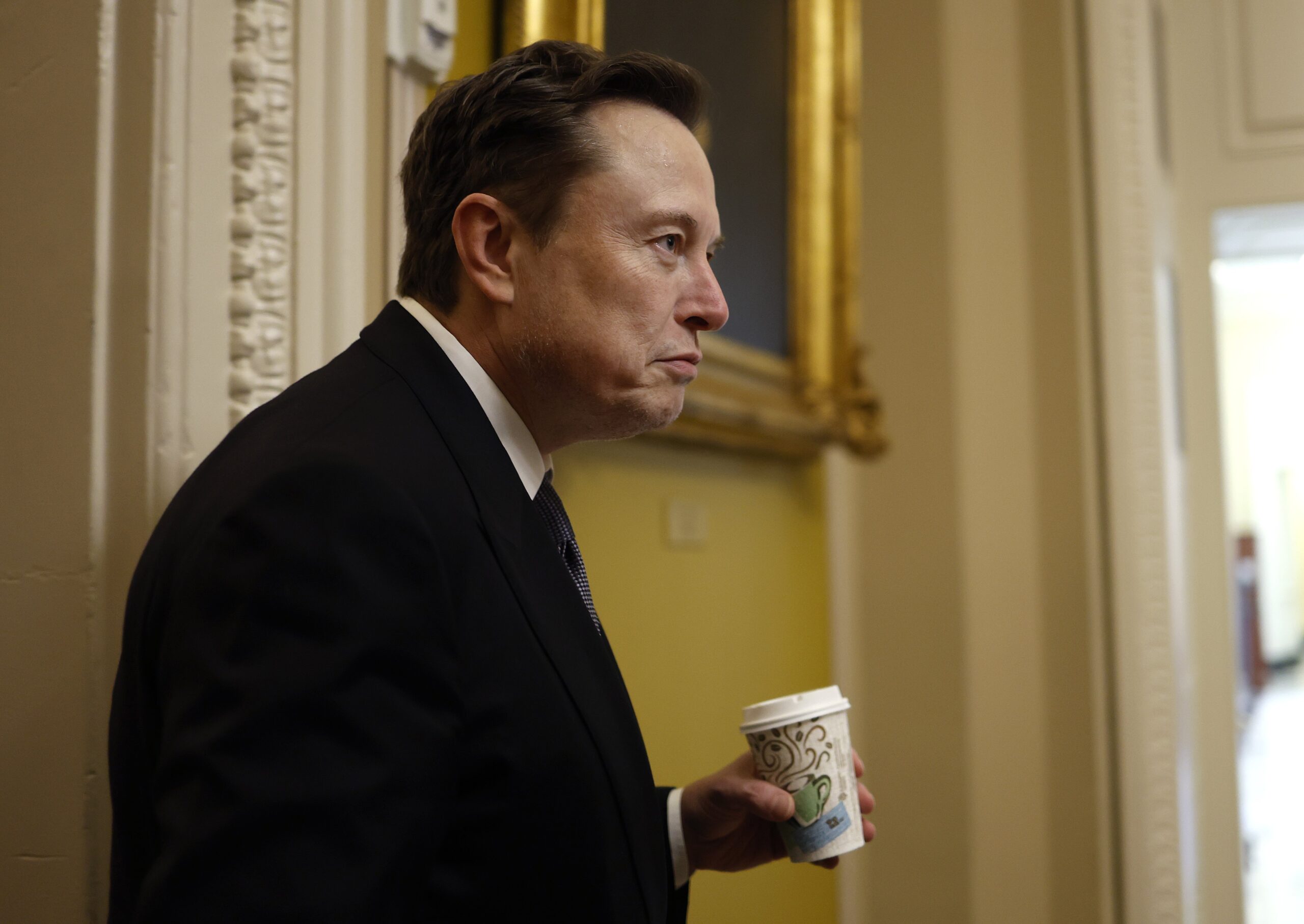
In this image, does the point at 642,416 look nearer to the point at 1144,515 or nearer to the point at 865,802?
the point at 865,802

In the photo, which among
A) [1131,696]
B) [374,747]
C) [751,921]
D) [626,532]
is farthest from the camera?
[1131,696]

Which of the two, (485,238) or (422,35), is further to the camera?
(422,35)

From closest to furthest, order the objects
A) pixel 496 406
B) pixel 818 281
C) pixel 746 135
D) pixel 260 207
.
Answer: pixel 496 406 → pixel 260 207 → pixel 746 135 → pixel 818 281

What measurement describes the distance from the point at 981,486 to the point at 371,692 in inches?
94.8

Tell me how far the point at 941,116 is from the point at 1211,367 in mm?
978

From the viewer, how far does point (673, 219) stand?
1059 millimetres

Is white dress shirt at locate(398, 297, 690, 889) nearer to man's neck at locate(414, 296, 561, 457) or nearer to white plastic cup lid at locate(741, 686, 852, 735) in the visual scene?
man's neck at locate(414, 296, 561, 457)

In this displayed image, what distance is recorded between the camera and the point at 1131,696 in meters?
2.65

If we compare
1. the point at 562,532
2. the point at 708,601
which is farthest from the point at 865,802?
the point at 708,601

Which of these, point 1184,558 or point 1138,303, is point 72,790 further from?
point 1184,558

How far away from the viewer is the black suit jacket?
651mm

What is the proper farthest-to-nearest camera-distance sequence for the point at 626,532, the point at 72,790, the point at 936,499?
the point at 936,499 < the point at 626,532 < the point at 72,790

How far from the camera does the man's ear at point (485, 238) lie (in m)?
1.01

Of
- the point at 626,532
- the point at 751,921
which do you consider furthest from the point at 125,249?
the point at 751,921
